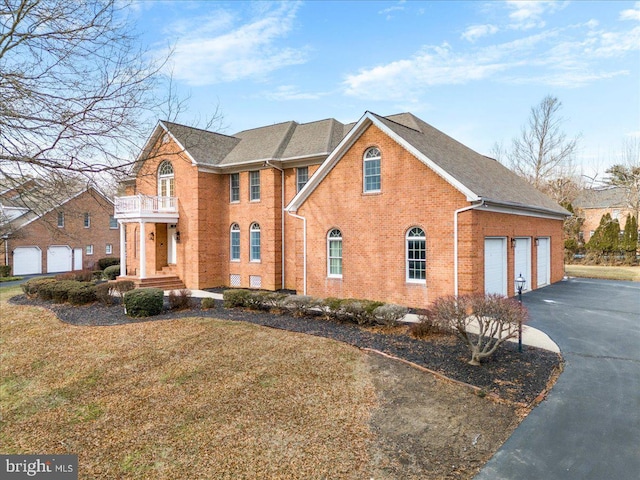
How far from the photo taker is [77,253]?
3544 centimetres

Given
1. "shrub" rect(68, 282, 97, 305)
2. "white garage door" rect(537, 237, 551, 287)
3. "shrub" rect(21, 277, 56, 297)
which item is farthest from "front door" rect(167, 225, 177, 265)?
A: "white garage door" rect(537, 237, 551, 287)

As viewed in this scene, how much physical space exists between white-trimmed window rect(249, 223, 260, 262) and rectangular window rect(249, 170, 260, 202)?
1.39 metres

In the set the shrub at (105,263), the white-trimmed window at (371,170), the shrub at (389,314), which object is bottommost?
the shrub at (389,314)

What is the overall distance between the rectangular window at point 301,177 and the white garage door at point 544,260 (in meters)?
11.4

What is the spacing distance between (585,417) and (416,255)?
800 centimetres

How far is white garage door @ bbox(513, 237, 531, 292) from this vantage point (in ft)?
51.7

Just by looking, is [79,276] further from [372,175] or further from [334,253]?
[372,175]

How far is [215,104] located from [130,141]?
2332 mm

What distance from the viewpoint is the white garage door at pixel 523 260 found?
15.8 meters

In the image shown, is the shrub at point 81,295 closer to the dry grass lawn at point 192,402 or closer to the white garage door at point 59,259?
the dry grass lawn at point 192,402

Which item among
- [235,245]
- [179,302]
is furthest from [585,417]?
[235,245]

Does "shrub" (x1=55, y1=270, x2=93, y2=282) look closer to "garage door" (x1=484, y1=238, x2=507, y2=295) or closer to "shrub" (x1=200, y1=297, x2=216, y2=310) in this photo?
"shrub" (x1=200, y1=297, x2=216, y2=310)

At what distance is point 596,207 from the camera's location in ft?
147

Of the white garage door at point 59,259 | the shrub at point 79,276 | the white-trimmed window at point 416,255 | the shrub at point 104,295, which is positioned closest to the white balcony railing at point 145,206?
the shrub at point 104,295
